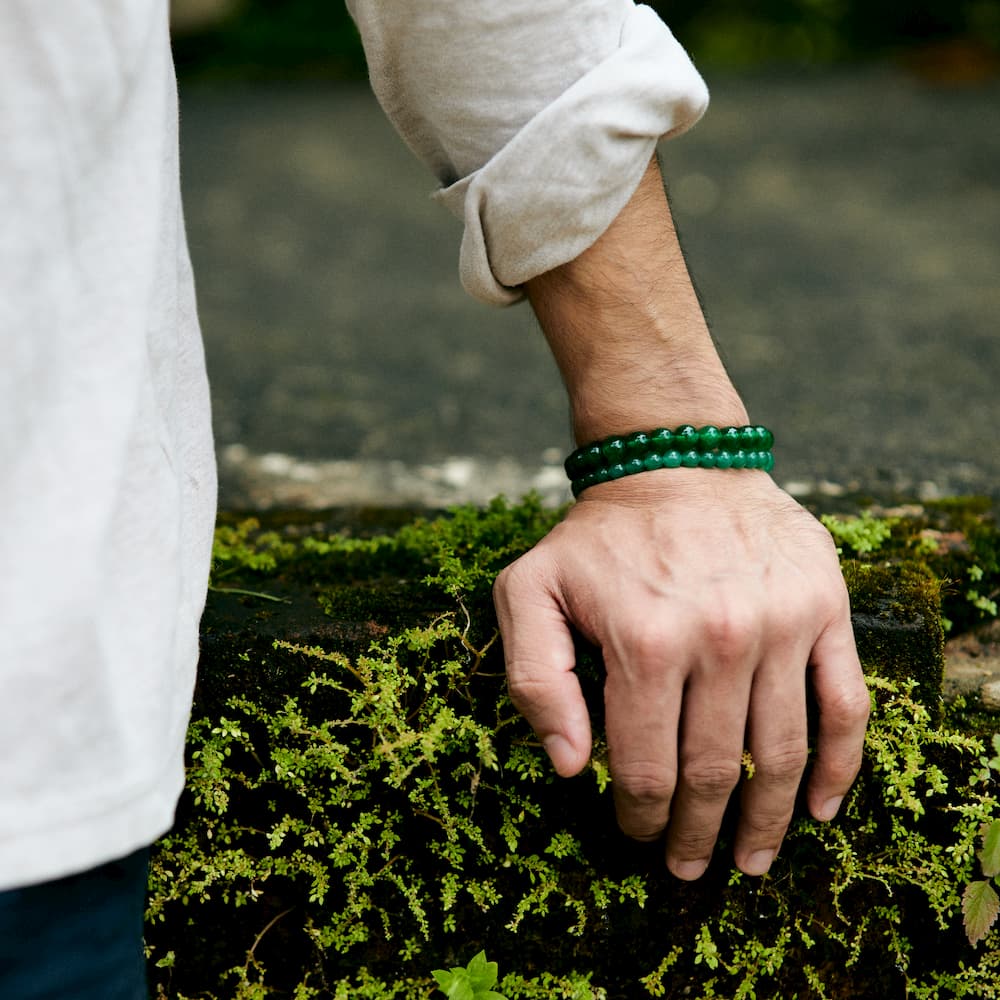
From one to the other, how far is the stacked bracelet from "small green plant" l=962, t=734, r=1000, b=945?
1.47ft

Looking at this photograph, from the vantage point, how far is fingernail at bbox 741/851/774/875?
4.05 feet

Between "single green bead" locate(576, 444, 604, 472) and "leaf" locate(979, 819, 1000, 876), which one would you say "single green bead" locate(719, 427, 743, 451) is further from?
"leaf" locate(979, 819, 1000, 876)

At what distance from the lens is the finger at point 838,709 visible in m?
1.13

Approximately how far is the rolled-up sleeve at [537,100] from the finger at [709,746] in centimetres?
46

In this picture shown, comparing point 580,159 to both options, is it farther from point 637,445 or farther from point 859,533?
point 859,533

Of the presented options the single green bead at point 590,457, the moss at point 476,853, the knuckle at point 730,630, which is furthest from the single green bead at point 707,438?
the moss at point 476,853

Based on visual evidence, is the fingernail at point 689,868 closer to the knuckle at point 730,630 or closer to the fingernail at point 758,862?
the fingernail at point 758,862

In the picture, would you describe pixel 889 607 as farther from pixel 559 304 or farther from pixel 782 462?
pixel 782 462

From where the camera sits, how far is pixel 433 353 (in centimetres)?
354

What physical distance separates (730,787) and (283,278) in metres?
3.70

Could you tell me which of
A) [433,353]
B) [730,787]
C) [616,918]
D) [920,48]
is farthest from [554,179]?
[920,48]

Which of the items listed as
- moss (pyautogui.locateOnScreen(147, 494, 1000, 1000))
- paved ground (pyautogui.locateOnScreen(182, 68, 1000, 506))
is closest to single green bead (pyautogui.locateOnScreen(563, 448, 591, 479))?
moss (pyautogui.locateOnScreen(147, 494, 1000, 1000))

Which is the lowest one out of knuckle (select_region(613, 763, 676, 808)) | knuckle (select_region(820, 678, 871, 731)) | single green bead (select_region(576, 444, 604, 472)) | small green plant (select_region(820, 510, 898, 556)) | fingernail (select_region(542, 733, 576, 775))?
small green plant (select_region(820, 510, 898, 556))

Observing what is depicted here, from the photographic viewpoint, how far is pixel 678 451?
1188 mm
